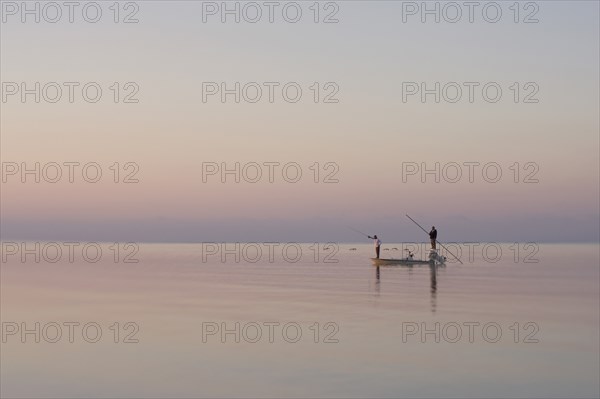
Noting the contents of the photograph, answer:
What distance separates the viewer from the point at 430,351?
1952 centimetres

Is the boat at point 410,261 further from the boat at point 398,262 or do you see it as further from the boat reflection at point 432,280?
the boat reflection at point 432,280

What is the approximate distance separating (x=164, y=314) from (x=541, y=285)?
21.9m

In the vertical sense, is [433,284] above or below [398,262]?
above

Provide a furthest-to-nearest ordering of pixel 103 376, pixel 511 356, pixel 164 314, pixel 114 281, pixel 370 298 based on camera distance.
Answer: pixel 114 281, pixel 370 298, pixel 164 314, pixel 511 356, pixel 103 376

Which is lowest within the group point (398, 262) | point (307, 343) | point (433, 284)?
point (398, 262)

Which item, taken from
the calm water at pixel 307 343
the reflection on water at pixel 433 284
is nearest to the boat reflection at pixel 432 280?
the reflection on water at pixel 433 284

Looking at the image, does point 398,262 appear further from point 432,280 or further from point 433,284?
point 433,284

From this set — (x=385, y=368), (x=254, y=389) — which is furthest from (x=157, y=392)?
(x=385, y=368)

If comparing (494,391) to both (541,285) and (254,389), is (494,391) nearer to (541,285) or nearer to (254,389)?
(254,389)

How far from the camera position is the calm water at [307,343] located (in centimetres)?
1590

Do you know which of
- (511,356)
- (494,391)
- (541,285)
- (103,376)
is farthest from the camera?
(541,285)

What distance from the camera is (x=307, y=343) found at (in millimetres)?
20844

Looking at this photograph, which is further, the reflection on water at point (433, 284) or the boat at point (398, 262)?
the boat at point (398, 262)

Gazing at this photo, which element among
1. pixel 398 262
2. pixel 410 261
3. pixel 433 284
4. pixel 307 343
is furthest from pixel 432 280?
pixel 307 343
